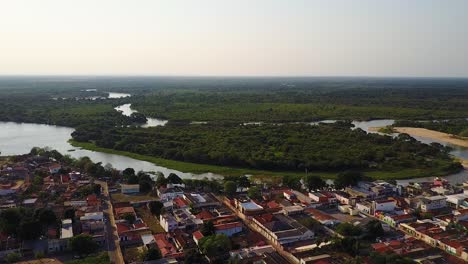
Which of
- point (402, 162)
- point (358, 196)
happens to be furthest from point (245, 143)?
point (358, 196)

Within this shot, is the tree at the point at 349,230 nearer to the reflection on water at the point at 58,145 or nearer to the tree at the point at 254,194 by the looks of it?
the tree at the point at 254,194

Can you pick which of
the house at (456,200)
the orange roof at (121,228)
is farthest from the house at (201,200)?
the house at (456,200)

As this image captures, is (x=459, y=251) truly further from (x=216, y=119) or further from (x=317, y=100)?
(x=317, y=100)

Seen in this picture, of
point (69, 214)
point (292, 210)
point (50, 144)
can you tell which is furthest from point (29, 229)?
point (50, 144)

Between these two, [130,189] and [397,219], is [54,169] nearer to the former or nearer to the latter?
[130,189]

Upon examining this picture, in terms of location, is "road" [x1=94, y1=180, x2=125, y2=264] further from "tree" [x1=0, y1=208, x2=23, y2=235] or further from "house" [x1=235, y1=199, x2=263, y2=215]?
"house" [x1=235, y1=199, x2=263, y2=215]

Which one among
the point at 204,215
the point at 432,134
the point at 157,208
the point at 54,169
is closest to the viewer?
the point at 204,215

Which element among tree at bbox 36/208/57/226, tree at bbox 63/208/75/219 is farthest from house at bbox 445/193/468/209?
tree at bbox 36/208/57/226

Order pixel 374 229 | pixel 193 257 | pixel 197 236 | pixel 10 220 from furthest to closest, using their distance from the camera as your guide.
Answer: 1. pixel 374 229
2. pixel 10 220
3. pixel 197 236
4. pixel 193 257
